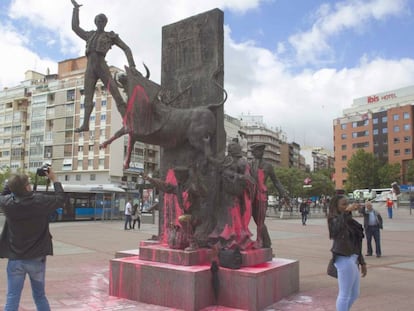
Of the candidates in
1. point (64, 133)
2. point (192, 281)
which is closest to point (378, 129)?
point (64, 133)

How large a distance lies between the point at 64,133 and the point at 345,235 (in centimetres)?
7120

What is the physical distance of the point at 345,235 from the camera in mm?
4543

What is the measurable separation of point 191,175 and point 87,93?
2.13 m

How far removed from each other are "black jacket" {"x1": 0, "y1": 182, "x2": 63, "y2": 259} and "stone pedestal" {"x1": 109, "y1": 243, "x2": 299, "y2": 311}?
1857mm

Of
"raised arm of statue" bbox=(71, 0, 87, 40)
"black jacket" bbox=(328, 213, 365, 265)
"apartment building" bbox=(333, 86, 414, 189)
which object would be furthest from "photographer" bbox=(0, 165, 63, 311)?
"apartment building" bbox=(333, 86, 414, 189)

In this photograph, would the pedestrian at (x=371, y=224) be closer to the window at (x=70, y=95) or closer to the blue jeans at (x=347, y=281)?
the blue jeans at (x=347, y=281)

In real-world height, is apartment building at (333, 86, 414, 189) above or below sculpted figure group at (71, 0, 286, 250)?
above

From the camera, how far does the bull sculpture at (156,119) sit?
6.21 metres

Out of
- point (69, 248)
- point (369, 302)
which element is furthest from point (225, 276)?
point (69, 248)

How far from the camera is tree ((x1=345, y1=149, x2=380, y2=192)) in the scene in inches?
3241

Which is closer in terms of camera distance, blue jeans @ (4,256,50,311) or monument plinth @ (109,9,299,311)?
blue jeans @ (4,256,50,311)

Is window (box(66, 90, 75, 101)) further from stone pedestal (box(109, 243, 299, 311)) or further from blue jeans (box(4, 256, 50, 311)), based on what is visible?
blue jeans (box(4, 256, 50, 311))

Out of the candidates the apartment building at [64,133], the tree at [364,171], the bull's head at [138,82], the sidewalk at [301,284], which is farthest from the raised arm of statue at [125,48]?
the tree at [364,171]

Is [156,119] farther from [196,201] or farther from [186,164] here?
[196,201]
